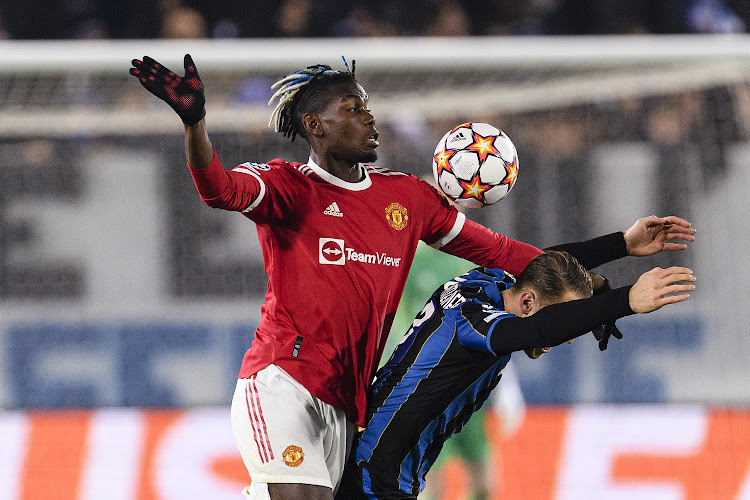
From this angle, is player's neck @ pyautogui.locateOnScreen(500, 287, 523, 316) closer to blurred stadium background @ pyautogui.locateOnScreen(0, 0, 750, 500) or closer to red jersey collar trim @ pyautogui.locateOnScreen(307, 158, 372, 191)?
red jersey collar trim @ pyautogui.locateOnScreen(307, 158, 372, 191)

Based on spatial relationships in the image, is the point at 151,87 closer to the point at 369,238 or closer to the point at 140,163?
the point at 369,238

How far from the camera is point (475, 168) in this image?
3.62m

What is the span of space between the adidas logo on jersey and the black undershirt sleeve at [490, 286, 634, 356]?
2.18 feet

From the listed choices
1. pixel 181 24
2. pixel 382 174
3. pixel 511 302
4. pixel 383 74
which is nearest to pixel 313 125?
pixel 382 174

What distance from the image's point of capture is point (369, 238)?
3311mm

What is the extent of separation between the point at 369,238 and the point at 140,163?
9.89ft

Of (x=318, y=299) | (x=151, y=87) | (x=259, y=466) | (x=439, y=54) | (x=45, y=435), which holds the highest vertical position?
(x=439, y=54)

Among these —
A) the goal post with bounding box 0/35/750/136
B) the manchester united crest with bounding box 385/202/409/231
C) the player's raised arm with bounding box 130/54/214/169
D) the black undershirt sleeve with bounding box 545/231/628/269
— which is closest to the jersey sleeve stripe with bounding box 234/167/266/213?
the player's raised arm with bounding box 130/54/214/169

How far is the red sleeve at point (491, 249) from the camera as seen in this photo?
3520 mm

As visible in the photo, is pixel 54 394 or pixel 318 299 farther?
pixel 54 394

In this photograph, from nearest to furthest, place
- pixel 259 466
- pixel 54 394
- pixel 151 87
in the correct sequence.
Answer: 1. pixel 151 87
2. pixel 259 466
3. pixel 54 394

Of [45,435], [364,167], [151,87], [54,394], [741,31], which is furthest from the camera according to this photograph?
[741,31]

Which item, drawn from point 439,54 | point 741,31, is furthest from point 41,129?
point 741,31

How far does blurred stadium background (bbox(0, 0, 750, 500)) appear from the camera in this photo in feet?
17.8
